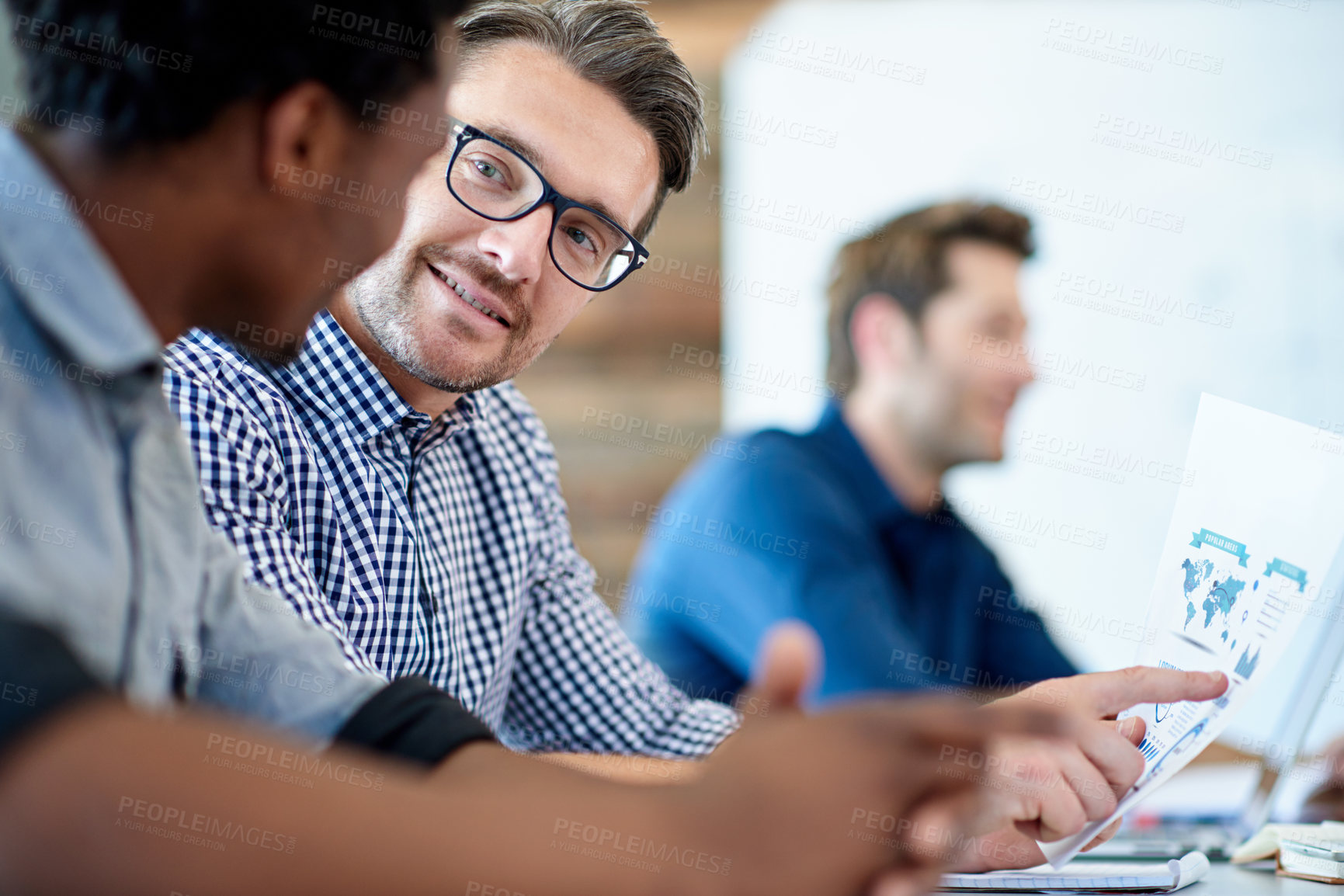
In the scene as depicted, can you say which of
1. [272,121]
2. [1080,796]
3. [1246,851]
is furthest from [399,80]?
[1246,851]

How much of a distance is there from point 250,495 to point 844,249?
1.81 metres

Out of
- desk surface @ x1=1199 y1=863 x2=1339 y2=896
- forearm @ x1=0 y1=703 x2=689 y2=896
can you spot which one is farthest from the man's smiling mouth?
desk surface @ x1=1199 y1=863 x2=1339 y2=896

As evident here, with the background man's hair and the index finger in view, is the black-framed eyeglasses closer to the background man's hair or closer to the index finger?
the background man's hair

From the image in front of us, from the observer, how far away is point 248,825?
382 millimetres

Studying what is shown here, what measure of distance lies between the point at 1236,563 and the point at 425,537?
0.68 m

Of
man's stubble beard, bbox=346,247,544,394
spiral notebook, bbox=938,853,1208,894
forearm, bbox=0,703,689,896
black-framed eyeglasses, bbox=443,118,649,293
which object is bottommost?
spiral notebook, bbox=938,853,1208,894

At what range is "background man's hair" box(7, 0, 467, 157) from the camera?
1.65 ft

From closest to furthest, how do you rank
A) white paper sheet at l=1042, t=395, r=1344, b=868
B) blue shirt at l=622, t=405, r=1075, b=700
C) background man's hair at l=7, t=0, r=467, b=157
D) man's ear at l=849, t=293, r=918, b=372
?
background man's hair at l=7, t=0, r=467, b=157 < white paper sheet at l=1042, t=395, r=1344, b=868 < blue shirt at l=622, t=405, r=1075, b=700 < man's ear at l=849, t=293, r=918, b=372

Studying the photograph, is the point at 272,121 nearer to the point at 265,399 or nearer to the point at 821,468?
the point at 265,399

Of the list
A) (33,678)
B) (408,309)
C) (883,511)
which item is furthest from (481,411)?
(883,511)

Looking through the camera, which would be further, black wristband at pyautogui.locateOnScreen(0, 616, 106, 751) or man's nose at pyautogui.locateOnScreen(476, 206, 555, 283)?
man's nose at pyautogui.locateOnScreen(476, 206, 555, 283)

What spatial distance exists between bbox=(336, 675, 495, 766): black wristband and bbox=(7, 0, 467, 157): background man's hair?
332 mm

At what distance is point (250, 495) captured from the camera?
765 millimetres

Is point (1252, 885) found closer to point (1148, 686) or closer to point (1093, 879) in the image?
point (1093, 879)
